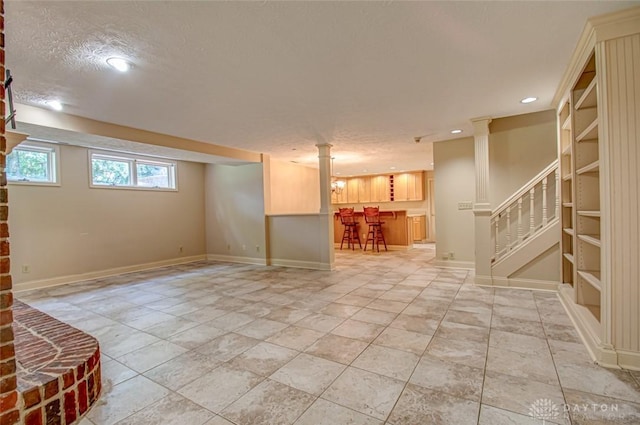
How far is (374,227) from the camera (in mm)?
8008

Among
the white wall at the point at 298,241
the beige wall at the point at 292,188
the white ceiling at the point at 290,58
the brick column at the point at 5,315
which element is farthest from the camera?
the beige wall at the point at 292,188

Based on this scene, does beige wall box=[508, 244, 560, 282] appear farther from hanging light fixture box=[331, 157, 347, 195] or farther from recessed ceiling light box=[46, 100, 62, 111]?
hanging light fixture box=[331, 157, 347, 195]

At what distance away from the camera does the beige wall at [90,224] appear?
458 cm

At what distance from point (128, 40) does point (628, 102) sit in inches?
136

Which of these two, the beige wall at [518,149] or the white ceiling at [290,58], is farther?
the beige wall at [518,149]

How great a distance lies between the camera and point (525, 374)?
76.0 inches

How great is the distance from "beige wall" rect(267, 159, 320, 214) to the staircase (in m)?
4.39

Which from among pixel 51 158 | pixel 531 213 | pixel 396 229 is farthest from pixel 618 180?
pixel 51 158

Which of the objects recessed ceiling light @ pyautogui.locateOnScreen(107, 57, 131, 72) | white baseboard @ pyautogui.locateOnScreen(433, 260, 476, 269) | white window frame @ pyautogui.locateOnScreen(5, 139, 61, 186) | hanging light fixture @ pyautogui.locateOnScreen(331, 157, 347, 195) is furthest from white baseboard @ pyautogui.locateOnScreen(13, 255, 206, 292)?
→ white baseboard @ pyautogui.locateOnScreen(433, 260, 476, 269)

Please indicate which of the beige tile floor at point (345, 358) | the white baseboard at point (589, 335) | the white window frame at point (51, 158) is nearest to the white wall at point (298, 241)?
the beige tile floor at point (345, 358)

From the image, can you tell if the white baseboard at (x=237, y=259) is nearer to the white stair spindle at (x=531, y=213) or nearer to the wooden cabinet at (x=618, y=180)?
the white stair spindle at (x=531, y=213)

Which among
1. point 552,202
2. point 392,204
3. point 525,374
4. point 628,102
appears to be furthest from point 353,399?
point 392,204

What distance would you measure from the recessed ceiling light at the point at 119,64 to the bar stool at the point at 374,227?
5.91 metres

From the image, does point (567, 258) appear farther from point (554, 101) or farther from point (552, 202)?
point (554, 101)
